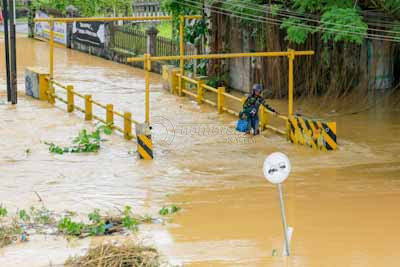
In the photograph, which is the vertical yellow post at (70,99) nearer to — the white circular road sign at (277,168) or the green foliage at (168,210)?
the green foliage at (168,210)

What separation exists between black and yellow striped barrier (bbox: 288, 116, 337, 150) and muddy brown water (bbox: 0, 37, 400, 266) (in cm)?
26

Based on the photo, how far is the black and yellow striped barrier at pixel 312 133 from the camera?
65.9 feet

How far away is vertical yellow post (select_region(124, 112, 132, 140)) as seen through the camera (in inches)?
842

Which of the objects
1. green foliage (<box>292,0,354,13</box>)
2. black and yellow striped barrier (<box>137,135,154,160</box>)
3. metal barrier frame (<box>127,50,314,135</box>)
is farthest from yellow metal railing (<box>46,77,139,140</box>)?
green foliage (<box>292,0,354,13</box>)

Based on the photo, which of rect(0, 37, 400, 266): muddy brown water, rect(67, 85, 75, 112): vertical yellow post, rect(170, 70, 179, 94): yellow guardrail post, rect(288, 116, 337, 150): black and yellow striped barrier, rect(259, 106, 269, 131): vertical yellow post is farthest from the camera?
rect(170, 70, 179, 94): yellow guardrail post

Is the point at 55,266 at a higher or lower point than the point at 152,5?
lower

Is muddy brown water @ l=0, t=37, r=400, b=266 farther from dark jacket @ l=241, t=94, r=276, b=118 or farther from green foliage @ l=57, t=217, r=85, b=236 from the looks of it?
dark jacket @ l=241, t=94, r=276, b=118

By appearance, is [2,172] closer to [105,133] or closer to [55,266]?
[105,133]

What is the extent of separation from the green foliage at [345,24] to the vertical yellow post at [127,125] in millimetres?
4737

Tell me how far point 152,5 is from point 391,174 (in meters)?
26.8

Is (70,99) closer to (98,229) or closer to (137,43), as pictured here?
(137,43)

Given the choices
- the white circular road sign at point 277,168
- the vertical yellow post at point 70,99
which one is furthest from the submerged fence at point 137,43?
the white circular road sign at point 277,168

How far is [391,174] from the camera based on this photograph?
1828cm

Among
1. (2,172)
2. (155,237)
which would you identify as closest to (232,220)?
(155,237)
